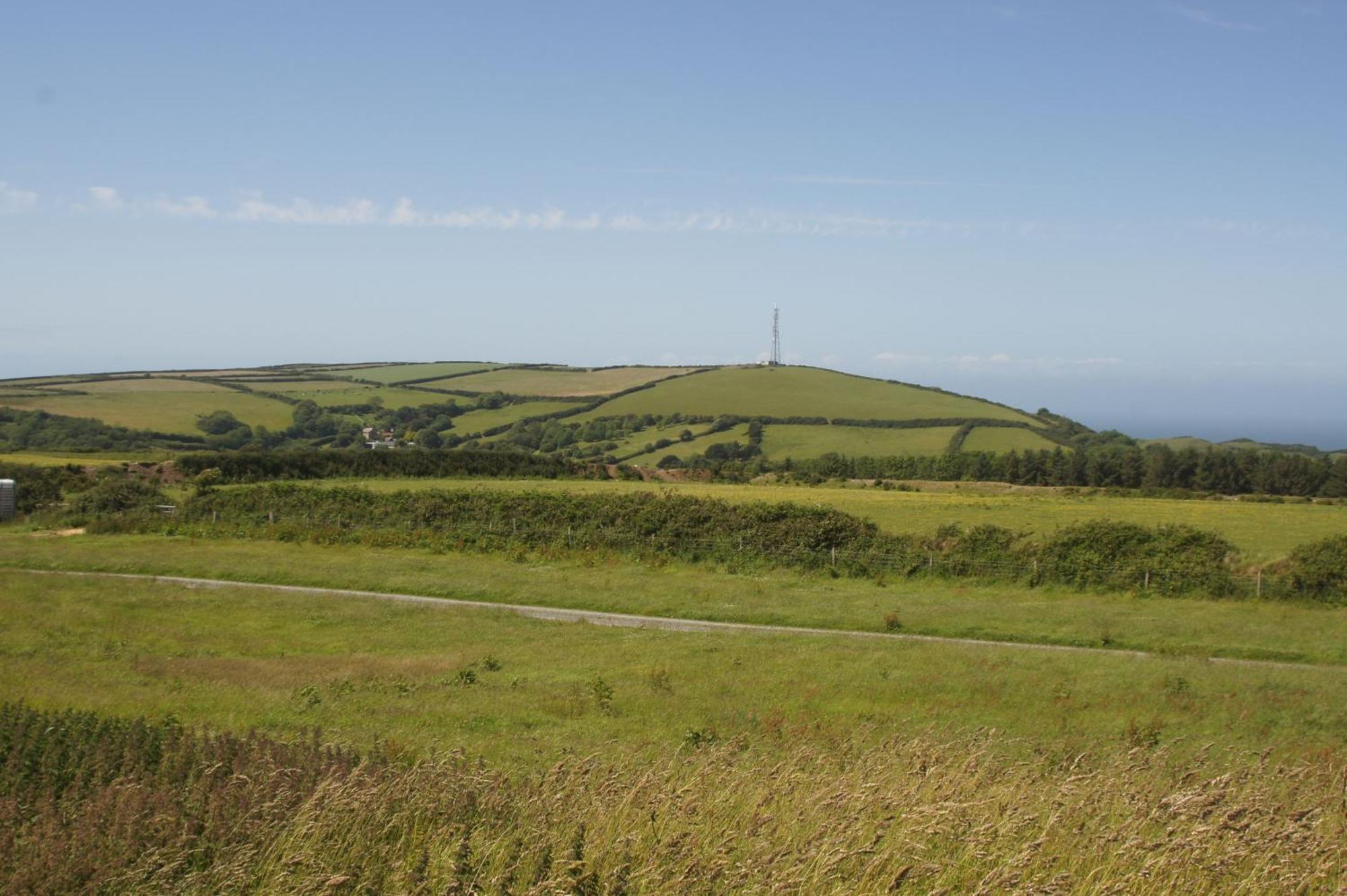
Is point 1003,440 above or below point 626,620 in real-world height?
above

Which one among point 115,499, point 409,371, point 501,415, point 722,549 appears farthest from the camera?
point 409,371

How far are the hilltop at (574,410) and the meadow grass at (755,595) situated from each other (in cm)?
6072

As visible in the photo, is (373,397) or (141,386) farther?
(141,386)

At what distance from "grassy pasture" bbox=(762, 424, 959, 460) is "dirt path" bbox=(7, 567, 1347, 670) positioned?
242ft

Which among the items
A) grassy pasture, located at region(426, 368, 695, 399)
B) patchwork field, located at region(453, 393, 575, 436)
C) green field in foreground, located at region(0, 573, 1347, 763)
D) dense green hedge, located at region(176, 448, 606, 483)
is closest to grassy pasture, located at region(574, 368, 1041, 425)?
patchwork field, located at region(453, 393, 575, 436)

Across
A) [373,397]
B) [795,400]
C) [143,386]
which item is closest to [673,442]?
[795,400]

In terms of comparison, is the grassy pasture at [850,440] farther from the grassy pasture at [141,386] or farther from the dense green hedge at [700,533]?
the grassy pasture at [141,386]

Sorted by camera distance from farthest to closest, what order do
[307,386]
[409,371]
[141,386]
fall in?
[409,371] < [307,386] < [141,386]

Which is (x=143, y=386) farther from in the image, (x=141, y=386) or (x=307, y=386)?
(x=307, y=386)

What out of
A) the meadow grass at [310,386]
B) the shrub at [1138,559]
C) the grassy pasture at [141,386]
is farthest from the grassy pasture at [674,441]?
the shrub at [1138,559]

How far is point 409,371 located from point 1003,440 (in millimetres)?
101767

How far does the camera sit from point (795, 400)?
134 metres

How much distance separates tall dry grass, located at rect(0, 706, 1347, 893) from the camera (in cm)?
583

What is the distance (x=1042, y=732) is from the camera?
48.4 ft
